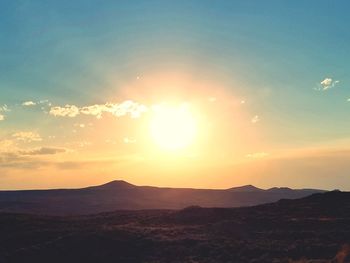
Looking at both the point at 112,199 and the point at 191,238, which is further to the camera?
the point at 112,199

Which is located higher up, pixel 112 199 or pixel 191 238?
pixel 112 199

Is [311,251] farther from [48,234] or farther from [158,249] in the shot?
[48,234]

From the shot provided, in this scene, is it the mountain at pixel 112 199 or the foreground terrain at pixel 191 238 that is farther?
the mountain at pixel 112 199

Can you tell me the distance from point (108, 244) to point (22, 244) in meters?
8.73

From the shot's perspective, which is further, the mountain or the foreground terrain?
the mountain

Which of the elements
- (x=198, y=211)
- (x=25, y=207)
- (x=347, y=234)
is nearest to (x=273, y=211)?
(x=198, y=211)

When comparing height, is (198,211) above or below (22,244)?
above

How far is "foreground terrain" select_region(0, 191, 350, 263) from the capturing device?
3834 cm

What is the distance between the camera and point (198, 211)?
199 feet

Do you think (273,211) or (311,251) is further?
(273,211)

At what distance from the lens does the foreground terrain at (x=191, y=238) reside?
38.3m

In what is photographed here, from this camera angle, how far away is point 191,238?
1726 inches

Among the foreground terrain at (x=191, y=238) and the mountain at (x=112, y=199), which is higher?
the mountain at (x=112, y=199)

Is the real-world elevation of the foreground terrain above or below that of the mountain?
below
